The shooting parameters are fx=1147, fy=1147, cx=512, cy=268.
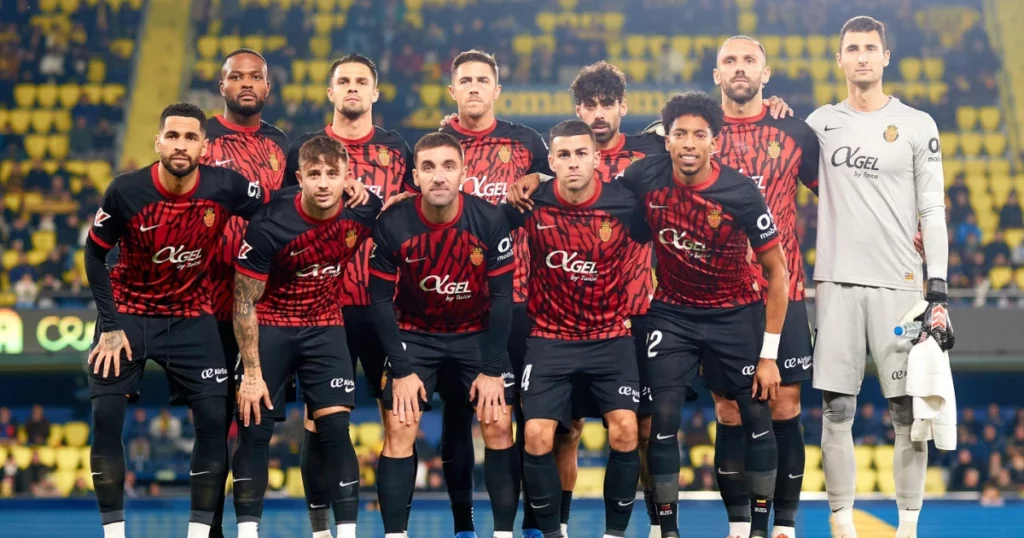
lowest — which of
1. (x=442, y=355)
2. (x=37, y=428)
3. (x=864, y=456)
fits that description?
(x=864, y=456)

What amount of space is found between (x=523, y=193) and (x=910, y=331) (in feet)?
7.64

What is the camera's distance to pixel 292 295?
635 cm

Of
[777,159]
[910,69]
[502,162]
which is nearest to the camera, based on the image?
[777,159]

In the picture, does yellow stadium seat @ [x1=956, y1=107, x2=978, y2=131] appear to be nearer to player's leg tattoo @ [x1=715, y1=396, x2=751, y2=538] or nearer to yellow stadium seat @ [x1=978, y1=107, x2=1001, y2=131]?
yellow stadium seat @ [x1=978, y1=107, x2=1001, y2=131]

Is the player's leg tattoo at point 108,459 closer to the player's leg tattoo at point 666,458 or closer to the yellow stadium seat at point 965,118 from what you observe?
the player's leg tattoo at point 666,458

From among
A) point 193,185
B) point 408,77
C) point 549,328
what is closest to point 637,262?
point 549,328

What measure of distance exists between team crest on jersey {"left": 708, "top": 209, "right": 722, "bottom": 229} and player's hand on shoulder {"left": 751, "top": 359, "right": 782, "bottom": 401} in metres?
0.80

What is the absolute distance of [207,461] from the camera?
20.6 ft

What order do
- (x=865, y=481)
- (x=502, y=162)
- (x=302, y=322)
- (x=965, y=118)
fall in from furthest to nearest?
(x=965, y=118), (x=865, y=481), (x=502, y=162), (x=302, y=322)

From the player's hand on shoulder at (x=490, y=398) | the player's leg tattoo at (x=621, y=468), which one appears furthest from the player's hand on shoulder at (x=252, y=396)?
the player's leg tattoo at (x=621, y=468)

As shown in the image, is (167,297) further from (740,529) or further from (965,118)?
(965,118)

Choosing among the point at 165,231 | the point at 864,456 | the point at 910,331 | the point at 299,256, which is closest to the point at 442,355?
the point at 299,256

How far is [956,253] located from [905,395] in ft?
32.7

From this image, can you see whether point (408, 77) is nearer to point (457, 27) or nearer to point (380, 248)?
point (457, 27)
